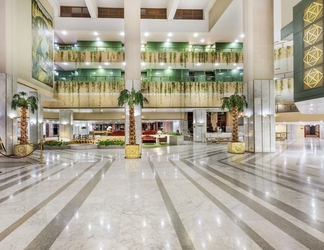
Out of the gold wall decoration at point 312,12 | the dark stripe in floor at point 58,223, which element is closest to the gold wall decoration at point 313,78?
the gold wall decoration at point 312,12

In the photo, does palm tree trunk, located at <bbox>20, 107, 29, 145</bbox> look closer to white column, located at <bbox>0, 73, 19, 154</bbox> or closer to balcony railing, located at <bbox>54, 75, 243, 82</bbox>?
white column, located at <bbox>0, 73, 19, 154</bbox>

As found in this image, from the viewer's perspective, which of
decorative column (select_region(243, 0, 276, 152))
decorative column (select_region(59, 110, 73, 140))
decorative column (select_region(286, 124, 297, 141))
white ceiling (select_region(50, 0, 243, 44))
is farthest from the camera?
decorative column (select_region(286, 124, 297, 141))

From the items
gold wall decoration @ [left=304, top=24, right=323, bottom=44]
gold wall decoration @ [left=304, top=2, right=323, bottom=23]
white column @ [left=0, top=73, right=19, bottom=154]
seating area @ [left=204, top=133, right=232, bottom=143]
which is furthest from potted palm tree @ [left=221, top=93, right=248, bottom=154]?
white column @ [left=0, top=73, right=19, bottom=154]

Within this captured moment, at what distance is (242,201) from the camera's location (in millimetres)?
4312

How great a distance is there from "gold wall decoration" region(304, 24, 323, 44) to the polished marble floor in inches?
249

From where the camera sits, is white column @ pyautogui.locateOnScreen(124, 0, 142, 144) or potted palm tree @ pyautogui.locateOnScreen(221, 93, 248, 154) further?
white column @ pyautogui.locateOnScreen(124, 0, 142, 144)

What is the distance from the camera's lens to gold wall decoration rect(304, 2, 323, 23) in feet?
30.2

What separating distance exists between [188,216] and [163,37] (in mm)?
19553

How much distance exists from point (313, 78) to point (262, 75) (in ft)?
10.7

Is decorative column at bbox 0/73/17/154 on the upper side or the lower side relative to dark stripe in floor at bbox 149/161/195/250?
upper

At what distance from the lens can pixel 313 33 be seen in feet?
31.1

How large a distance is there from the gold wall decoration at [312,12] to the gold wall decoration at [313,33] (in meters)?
0.36

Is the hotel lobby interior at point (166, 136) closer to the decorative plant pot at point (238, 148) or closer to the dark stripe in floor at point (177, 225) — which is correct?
the dark stripe in floor at point (177, 225)

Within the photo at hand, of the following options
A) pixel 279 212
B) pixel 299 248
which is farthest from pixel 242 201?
pixel 299 248
